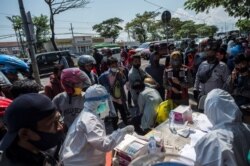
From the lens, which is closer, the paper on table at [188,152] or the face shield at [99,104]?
the paper on table at [188,152]

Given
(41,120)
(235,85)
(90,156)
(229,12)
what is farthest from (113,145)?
(229,12)

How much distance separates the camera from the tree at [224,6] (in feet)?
22.1

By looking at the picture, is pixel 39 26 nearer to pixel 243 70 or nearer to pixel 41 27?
pixel 41 27

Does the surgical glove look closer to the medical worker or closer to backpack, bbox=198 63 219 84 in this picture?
the medical worker

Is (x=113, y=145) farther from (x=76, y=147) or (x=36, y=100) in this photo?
(x=36, y=100)

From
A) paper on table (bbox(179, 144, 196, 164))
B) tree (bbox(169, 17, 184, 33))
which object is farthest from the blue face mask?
tree (bbox(169, 17, 184, 33))

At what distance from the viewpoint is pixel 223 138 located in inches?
75.7

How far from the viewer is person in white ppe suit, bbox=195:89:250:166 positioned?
1.84 metres

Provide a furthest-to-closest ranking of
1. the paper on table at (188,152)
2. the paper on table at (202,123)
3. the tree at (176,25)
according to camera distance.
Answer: the tree at (176,25), the paper on table at (202,123), the paper on table at (188,152)

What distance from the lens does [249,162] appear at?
1901mm

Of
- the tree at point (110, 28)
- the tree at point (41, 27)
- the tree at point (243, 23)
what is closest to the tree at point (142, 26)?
the tree at point (110, 28)

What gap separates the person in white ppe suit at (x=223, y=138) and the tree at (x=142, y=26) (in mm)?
50722

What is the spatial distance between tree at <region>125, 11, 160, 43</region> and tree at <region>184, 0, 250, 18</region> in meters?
45.1

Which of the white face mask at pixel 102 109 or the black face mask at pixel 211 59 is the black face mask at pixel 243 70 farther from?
the white face mask at pixel 102 109
